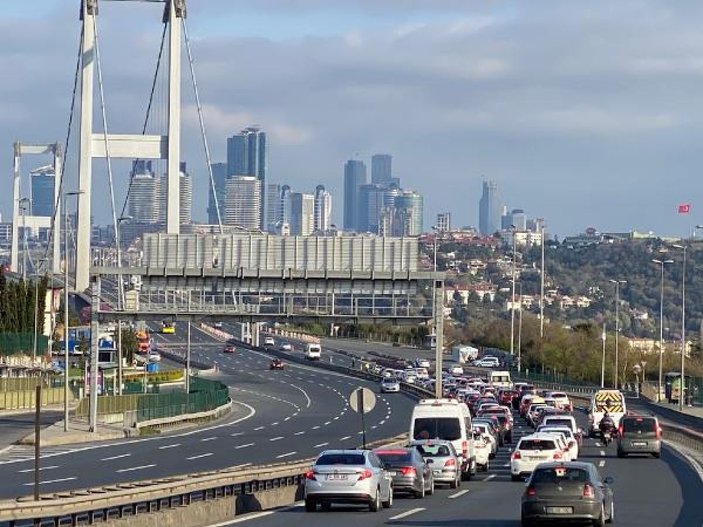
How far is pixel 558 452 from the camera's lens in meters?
47.0

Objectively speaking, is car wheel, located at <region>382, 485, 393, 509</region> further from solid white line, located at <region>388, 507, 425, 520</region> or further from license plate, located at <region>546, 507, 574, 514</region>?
license plate, located at <region>546, 507, 574, 514</region>

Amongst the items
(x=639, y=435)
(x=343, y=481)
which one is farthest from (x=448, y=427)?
(x=343, y=481)

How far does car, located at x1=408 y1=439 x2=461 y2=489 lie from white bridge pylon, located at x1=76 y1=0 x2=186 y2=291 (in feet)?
109

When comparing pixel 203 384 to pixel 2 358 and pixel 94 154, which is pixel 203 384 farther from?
pixel 94 154

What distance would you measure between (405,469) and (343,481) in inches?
222

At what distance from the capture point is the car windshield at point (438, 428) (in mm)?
48531

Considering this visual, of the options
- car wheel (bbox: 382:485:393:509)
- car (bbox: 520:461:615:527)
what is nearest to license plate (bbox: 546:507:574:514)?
car (bbox: 520:461:615:527)

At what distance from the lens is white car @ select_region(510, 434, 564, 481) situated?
1841 inches

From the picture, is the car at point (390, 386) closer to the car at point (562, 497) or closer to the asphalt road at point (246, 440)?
the asphalt road at point (246, 440)

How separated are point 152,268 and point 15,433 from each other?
29.7ft

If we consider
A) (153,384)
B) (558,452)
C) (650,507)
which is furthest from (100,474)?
(153,384)

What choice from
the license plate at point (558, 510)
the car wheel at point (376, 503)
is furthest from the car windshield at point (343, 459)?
the license plate at point (558, 510)

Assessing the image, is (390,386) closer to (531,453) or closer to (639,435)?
(639,435)

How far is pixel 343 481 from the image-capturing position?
113ft
